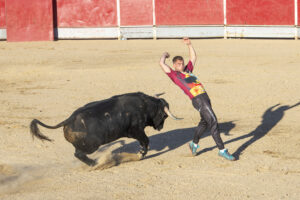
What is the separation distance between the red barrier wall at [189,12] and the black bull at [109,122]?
41.5ft

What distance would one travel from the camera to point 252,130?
9945mm

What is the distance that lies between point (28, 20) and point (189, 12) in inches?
226

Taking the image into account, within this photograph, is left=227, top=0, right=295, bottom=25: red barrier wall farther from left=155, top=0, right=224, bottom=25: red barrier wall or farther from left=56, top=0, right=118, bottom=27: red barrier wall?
left=56, top=0, right=118, bottom=27: red barrier wall

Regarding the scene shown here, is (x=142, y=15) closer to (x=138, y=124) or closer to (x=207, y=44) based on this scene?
(x=207, y=44)

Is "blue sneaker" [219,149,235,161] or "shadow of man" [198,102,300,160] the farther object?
"shadow of man" [198,102,300,160]

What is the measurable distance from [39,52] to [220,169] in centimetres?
1200

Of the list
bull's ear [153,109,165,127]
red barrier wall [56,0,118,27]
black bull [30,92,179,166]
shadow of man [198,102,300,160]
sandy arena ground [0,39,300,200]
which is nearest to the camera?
sandy arena ground [0,39,300,200]

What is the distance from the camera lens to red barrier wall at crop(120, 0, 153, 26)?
68.8 ft

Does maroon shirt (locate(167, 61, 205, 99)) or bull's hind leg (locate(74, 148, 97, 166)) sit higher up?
maroon shirt (locate(167, 61, 205, 99))

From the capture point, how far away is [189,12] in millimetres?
20703

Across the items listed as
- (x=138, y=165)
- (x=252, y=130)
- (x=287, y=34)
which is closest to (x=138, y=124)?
(x=138, y=165)

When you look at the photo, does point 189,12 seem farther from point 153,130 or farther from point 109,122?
point 109,122

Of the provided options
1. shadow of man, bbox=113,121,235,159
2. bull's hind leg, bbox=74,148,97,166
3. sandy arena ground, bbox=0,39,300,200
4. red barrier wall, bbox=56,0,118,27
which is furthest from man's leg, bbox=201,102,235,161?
red barrier wall, bbox=56,0,118,27

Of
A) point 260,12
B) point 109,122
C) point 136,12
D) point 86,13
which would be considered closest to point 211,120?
point 109,122
